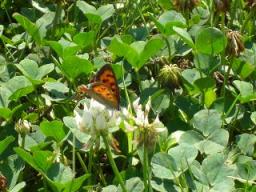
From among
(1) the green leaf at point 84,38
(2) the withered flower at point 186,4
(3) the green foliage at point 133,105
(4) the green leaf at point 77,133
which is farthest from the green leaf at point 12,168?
(2) the withered flower at point 186,4

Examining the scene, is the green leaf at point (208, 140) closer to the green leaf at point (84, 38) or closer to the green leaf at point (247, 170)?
the green leaf at point (247, 170)

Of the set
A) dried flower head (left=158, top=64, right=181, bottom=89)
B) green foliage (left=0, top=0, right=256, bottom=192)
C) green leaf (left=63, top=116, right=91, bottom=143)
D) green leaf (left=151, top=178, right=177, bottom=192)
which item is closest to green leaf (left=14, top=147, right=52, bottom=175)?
green foliage (left=0, top=0, right=256, bottom=192)

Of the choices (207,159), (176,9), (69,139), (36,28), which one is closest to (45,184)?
(69,139)

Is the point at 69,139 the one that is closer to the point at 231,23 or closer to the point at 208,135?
the point at 208,135

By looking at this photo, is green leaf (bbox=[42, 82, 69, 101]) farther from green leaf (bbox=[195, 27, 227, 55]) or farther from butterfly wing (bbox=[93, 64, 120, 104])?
butterfly wing (bbox=[93, 64, 120, 104])

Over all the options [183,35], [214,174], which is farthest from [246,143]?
[183,35]

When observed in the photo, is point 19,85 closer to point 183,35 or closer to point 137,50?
point 137,50
